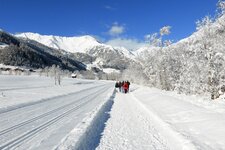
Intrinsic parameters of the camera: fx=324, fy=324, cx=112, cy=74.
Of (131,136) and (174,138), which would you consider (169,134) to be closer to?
(174,138)

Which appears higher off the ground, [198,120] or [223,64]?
[223,64]

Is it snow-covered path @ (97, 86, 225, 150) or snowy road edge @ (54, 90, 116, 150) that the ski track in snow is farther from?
snowy road edge @ (54, 90, 116, 150)

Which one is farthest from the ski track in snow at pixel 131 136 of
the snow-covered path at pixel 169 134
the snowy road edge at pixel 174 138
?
the snowy road edge at pixel 174 138

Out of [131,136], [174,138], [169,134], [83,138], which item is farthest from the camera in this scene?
[169,134]

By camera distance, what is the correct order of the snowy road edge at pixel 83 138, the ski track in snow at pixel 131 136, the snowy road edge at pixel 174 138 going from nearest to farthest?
1. the snowy road edge at pixel 83 138
2. the snowy road edge at pixel 174 138
3. the ski track in snow at pixel 131 136

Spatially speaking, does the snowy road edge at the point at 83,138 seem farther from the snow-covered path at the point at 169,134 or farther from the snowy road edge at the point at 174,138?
the snowy road edge at the point at 174,138

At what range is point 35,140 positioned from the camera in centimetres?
1022

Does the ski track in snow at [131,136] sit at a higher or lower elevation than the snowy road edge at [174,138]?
lower

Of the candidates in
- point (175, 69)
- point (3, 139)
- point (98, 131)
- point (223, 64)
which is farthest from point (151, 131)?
point (175, 69)

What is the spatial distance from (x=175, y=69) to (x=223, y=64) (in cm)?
2280

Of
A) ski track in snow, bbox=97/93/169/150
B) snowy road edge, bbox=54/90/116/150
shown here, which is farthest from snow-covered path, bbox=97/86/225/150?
snowy road edge, bbox=54/90/116/150

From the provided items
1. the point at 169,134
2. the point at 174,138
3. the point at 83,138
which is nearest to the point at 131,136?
the point at 169,134

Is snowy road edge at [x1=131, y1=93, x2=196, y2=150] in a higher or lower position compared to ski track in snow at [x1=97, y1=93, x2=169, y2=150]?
higher

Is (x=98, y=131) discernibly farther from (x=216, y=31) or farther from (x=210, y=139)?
(x=216, y=31)
